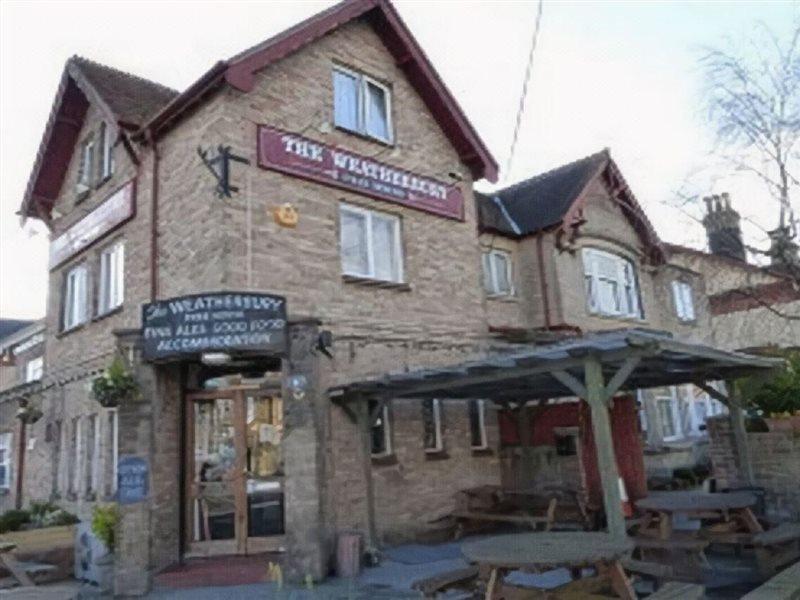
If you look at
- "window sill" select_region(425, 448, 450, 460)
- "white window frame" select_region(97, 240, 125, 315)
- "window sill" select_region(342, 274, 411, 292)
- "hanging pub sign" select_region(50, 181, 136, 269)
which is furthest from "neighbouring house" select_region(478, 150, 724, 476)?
"hanging pub sign" select_region(50, 181, 136, 269)

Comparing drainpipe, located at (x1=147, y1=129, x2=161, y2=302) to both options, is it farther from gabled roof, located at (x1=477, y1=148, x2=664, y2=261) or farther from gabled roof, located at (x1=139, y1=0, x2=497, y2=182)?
gabled roof, located at (x1=477, y1=148, x2=664, y2=261)

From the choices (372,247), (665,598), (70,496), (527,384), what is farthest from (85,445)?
(665,598)

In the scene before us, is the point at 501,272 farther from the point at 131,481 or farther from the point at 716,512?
the point at 131,481

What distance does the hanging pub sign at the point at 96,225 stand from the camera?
41.2ft

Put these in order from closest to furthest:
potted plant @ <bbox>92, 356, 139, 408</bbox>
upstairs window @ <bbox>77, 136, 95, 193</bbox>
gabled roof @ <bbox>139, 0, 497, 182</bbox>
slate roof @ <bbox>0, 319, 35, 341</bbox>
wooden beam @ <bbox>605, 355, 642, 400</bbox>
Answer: wooden beam @ <bbox>605, 355, 642, 400</bbox> < potted plant @ <bbox>92, 356, 139, 408</bbox> < gabled roof @ <bbox>139, 0, 497, 182</bbox> < upstairs window @ <bbox>77, 136, 95, 193</bbox> < slate roof @ <bbox>0, 319, 35, 341</bbox>

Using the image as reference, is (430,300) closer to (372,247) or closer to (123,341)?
(372,247)

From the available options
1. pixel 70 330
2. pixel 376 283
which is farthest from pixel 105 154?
pixel 376 283

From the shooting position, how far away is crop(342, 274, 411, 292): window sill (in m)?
11.8

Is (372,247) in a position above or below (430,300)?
above

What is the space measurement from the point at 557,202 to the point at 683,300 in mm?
8680

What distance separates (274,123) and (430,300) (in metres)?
4.43

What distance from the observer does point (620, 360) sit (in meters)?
7.75

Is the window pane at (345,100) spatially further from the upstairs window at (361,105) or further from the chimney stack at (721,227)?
the chimney stack at (721,227)

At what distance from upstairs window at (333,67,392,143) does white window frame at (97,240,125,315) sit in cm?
495
